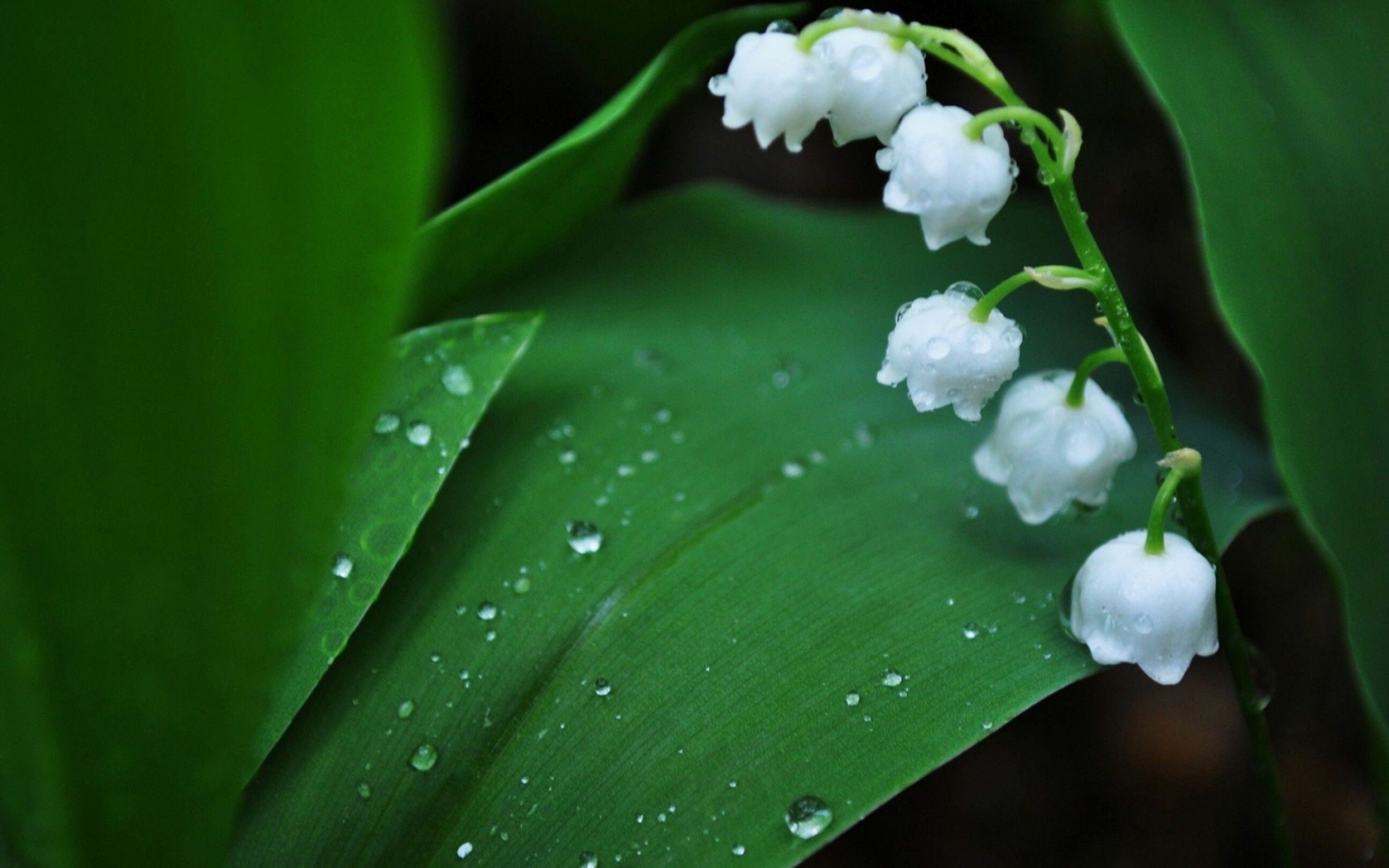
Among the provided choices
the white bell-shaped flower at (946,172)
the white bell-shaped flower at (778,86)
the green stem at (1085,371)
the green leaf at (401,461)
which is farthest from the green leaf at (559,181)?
the green stem at (1085,371)

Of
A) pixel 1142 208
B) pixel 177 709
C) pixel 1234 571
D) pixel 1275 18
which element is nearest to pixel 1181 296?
pixel 1142 208

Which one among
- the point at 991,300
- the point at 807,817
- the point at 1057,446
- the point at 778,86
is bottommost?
the point at 807,817

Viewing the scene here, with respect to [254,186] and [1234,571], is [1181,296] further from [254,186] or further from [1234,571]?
[254,186]

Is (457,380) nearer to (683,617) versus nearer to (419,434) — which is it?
(419,434)

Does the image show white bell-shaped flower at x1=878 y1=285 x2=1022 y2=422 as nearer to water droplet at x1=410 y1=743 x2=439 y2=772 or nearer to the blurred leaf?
water droplet at x1=410 y1=743 x2=439 y2=772

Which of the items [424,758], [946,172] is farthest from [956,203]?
[424,758]

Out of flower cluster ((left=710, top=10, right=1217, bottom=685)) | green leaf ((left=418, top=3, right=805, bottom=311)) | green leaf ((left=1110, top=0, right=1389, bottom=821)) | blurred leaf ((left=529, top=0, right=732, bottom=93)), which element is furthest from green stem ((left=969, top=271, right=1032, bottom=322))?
blurred leaf ((left=529, top=0, right=732, bottom=93))
